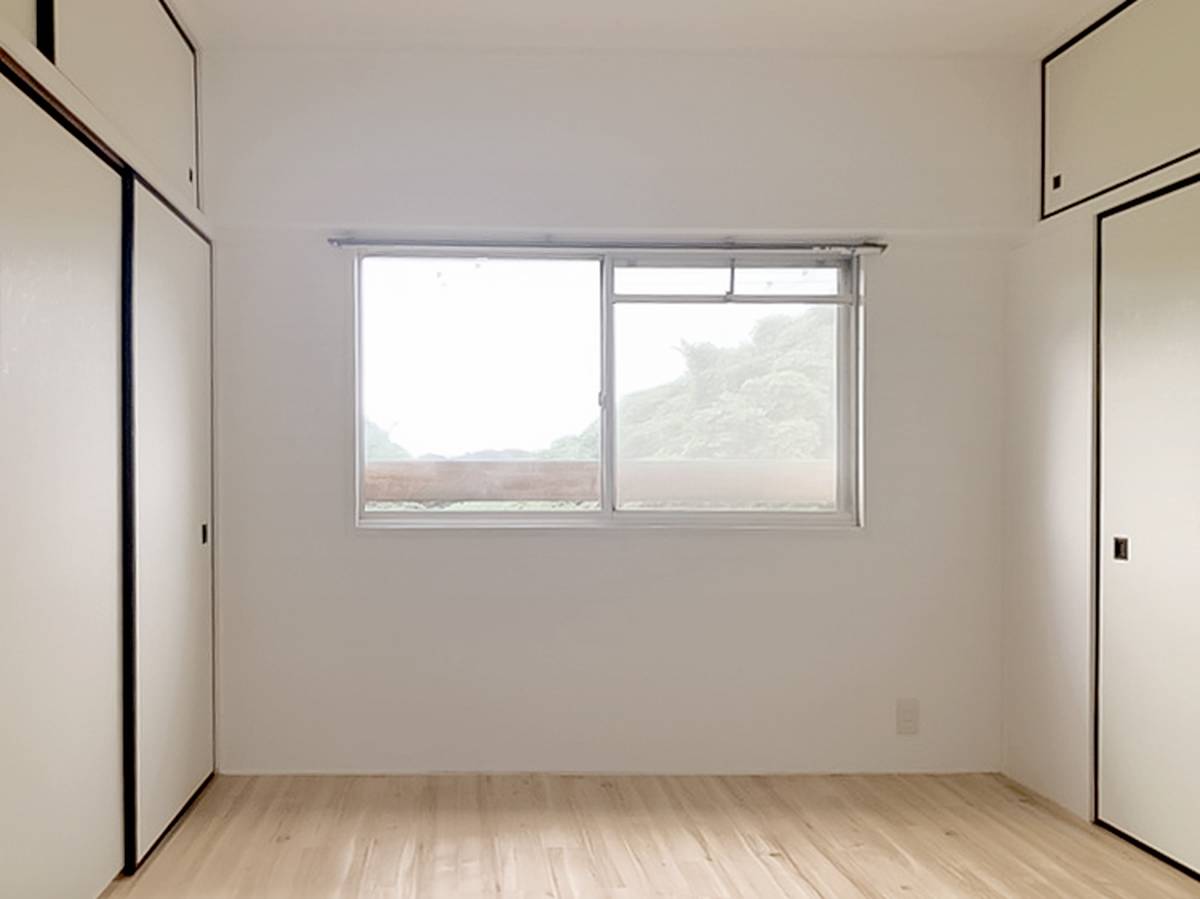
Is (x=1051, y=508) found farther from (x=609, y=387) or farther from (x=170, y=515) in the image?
(x=170, y=515)

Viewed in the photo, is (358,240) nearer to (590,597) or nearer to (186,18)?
(186,18)

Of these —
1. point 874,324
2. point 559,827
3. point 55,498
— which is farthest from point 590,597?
point 55,498

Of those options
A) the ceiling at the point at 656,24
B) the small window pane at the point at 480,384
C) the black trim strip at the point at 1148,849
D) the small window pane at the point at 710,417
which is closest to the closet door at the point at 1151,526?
the black trim strip at the point at 1148,849

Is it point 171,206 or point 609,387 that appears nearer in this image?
point 171,206

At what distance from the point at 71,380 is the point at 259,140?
162cm

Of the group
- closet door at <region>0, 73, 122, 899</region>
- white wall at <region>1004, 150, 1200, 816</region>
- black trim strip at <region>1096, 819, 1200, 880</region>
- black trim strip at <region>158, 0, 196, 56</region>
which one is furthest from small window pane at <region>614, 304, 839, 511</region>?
closet door at <region>0, 73, 122, 899</region>

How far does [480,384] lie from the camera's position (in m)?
4.22

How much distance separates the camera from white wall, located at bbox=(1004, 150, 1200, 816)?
3625 mm

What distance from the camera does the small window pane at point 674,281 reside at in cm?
425

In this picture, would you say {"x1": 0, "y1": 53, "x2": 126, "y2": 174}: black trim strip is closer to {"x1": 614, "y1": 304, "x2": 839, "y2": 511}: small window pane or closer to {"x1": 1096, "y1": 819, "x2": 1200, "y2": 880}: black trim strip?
{"x1": 614, "y1": 304, "x2": 839, "y2": 511}: small window pane

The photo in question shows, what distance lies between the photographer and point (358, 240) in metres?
4.05

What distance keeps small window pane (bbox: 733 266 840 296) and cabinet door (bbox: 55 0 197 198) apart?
2142 mm

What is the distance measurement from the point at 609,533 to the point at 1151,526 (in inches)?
75.2

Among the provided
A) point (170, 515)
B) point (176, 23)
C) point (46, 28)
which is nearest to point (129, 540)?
point (170, 515)
